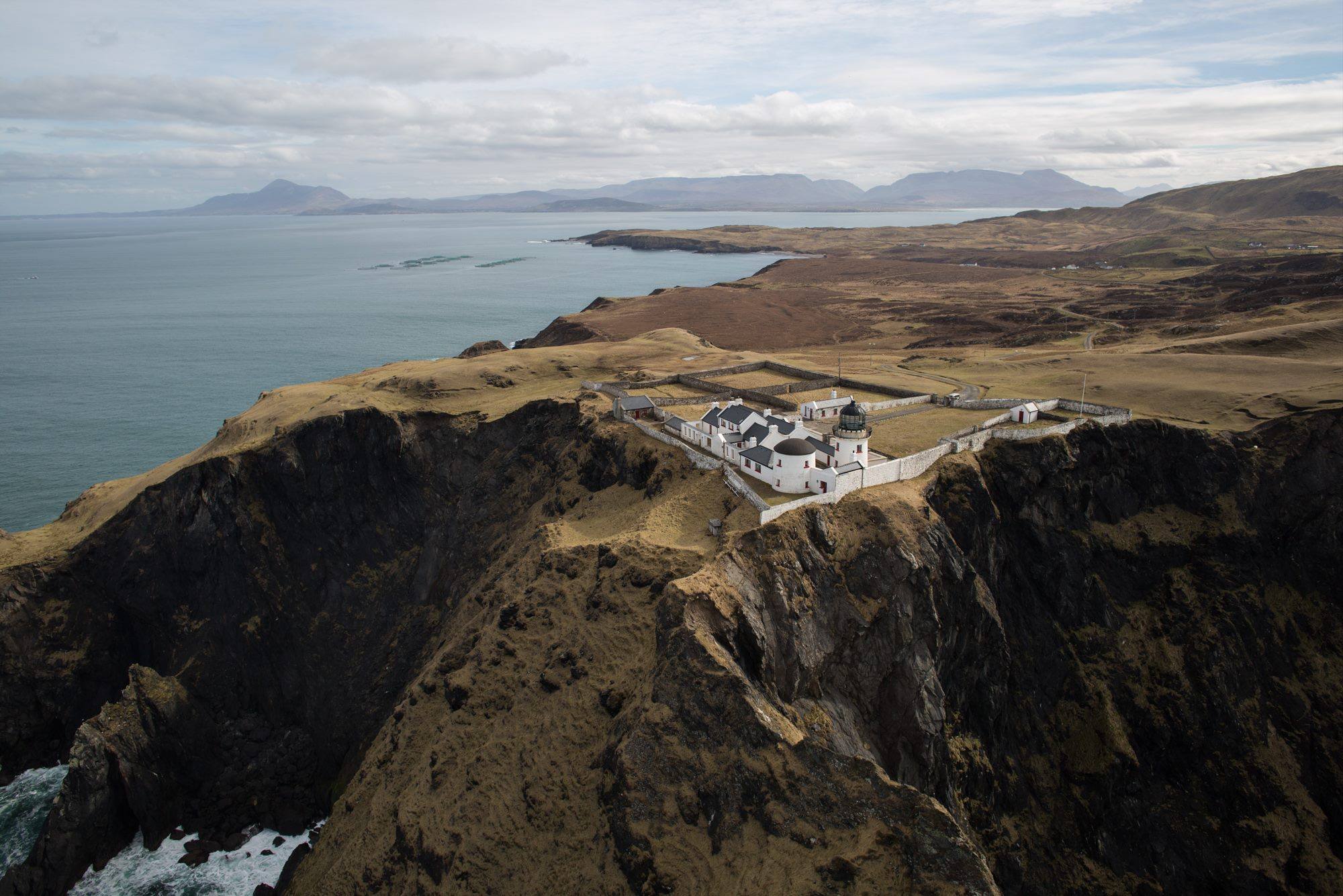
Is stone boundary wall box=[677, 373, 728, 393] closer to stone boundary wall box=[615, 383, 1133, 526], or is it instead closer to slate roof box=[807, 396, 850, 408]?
stone boundary wall box=[615, 383, 1133, 526]

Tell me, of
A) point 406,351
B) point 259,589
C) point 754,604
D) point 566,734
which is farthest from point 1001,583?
point 406,351

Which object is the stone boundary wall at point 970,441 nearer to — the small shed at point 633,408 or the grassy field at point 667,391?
the small shed at point 633,408

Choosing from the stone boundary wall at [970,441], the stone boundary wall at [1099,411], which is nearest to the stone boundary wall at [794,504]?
the stone boundary wall at [970,441]

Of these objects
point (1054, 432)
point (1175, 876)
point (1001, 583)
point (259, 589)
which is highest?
point (1054, 432)

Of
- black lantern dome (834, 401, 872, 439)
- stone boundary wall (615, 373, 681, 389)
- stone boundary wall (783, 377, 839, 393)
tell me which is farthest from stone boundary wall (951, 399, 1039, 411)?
stone boundary wall (615, 373, 681, 389)

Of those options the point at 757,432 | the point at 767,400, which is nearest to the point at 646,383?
the point at 767,400

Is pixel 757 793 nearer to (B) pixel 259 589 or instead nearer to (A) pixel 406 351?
(B) pixel 259 589
